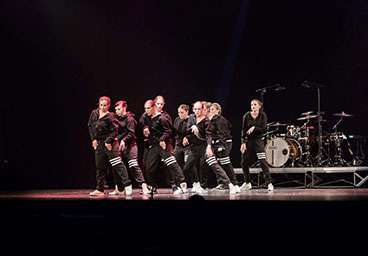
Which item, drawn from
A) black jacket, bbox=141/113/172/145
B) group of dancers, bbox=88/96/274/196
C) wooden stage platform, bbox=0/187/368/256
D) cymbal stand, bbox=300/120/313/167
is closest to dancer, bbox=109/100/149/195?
group of dancers, bbox=88/96/274/196

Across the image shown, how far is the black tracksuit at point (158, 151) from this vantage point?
1110 centimetres

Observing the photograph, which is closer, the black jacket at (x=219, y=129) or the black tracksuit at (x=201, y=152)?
the black tracksuit at (x=201, y=152)

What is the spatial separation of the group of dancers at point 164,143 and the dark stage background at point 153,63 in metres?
2.79

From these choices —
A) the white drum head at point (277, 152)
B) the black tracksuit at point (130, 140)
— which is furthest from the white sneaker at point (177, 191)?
the white drum head at point (277, 152)

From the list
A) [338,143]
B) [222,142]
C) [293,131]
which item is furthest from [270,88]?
[222,142]

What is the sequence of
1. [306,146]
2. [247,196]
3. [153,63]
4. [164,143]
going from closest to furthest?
1. [247,196]
2. [164,143]
3. [306,146]
4. [153,63]

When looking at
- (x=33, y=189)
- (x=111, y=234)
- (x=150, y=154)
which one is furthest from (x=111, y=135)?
(x=33, y=189)

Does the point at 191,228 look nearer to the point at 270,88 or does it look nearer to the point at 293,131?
the point at 293,131

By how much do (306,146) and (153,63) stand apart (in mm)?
3969

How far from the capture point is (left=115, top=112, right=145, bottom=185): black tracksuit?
11.2 meters

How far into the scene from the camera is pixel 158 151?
11156 mm

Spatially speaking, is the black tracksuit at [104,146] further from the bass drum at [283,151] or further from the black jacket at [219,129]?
the bass drum at [283,151]

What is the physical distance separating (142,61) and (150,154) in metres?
4.23

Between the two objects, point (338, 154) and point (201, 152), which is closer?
point (201, 152)
